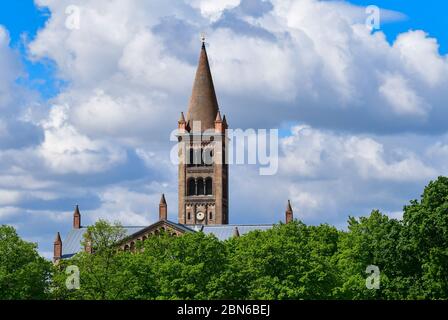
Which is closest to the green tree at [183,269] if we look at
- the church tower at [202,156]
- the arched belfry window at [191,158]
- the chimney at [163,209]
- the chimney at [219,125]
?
the chimney at [163,209]

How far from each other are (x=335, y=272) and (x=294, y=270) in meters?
5.54

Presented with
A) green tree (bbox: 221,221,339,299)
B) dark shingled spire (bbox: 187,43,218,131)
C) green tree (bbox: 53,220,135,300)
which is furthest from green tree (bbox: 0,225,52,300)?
dark shingled spire (bbox: 187,43,218,131)

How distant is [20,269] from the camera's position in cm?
8150

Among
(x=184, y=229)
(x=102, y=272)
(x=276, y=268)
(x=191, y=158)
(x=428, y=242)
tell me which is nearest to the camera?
(x=428, y=242)

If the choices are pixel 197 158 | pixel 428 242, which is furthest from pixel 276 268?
pixel 197 158

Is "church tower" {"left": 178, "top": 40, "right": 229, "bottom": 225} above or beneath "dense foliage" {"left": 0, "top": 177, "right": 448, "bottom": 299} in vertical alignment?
above

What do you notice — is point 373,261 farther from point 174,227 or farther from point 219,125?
point 219,125

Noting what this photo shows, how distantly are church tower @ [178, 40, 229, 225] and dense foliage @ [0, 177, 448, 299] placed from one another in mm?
70576

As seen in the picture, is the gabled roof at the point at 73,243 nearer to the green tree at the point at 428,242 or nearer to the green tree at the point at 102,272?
the green tree at the point at 102,272

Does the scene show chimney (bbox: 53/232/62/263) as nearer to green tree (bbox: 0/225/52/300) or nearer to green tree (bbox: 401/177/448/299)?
green tree (bbox: 0/225/52/300)

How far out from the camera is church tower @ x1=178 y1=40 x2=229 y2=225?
519 ft

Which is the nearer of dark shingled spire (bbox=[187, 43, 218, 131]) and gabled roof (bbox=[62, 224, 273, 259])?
gabled roof (bbox=[62, 224, 273, 259])

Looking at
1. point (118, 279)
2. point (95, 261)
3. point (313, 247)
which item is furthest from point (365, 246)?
point (95, 261)

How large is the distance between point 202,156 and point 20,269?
266ft
